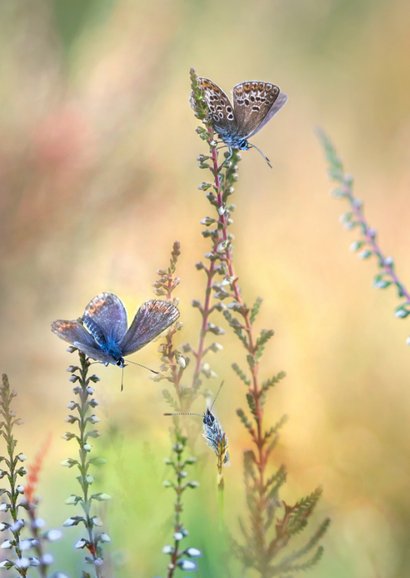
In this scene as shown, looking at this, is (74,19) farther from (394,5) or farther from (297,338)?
(297,338)

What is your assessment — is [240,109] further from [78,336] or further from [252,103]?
[78,336]

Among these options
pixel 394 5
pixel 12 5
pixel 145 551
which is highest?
pixel 12 5

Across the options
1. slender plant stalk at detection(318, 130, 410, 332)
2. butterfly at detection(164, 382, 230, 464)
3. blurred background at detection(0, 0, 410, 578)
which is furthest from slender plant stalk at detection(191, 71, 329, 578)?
blurred background at detection(0, 0, 410, 578)

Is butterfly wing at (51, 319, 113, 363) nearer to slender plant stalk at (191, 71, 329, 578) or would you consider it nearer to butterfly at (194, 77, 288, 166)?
slender plant stalk at (191, 71, 329, 578)

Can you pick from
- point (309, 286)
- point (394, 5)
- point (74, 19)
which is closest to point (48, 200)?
point (74, 19)

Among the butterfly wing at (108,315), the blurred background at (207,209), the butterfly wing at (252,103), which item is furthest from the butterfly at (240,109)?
the blurred background at (207,209)

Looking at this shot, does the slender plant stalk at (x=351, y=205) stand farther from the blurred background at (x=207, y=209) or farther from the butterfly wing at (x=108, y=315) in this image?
the blurred background at (x=207, y=209)
